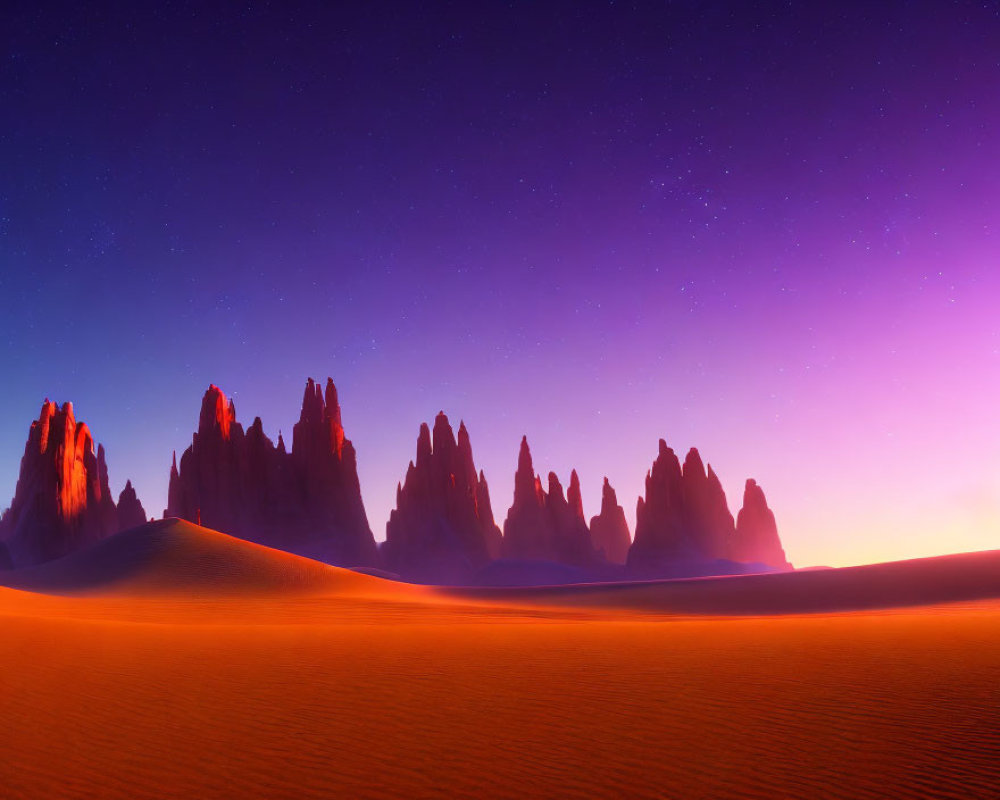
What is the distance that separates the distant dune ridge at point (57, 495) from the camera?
7969 cm

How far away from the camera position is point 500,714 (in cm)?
912

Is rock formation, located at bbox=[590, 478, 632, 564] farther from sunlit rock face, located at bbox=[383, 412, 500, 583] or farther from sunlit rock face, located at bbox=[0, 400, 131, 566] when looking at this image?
sunlit rock face, located at bbox=[0, 400, 131, 566]

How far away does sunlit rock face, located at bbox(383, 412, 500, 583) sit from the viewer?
333 ft

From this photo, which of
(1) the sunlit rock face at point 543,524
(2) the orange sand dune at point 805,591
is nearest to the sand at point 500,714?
(2) the orange sand dune at point 805,591

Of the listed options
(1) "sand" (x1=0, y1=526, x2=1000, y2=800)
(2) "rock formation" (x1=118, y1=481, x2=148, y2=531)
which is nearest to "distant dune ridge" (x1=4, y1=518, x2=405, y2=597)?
(1) "sand" (x1=0, y1=526, x2=1000, y2=800)

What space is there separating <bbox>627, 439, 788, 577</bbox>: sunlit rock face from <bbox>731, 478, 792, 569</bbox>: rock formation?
282 mm

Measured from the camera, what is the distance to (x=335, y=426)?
104 meters

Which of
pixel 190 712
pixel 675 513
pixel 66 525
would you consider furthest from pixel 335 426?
pixel 190 712

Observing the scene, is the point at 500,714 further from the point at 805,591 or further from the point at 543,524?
the point at 543,524

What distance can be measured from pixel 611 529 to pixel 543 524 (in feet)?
84.1

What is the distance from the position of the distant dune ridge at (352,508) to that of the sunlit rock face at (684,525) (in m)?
0.24

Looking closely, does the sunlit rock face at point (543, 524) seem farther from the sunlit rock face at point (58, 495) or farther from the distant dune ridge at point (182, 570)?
the distant dune ridge at point (182, 570)

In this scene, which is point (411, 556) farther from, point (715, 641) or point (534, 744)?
point (534, 744)

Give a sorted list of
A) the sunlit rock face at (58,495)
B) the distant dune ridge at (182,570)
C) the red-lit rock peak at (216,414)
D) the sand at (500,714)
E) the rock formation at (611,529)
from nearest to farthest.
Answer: the sand at (500,714), the distant dune ridge at (182,570), the sunlit rock face at (58,495), the red-lit rock peak at (216,414), the rock formation at (611,529)
